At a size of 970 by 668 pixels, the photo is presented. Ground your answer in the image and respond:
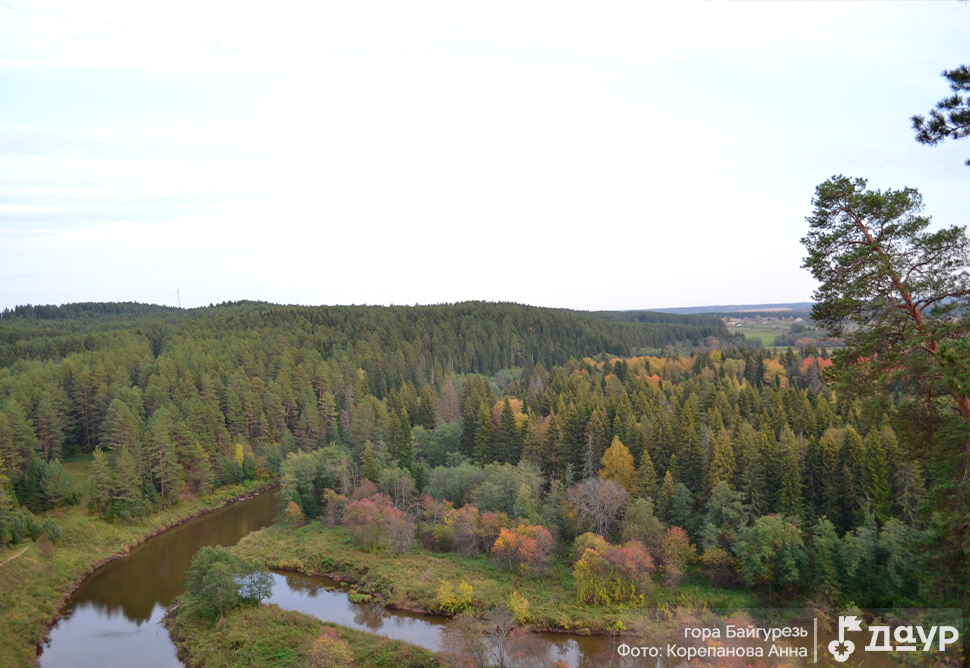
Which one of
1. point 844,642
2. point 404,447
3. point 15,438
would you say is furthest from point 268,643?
point 15,438

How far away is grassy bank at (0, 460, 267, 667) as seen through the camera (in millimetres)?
30469

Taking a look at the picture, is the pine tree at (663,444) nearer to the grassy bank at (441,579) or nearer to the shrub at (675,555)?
the shrub at (675,555)

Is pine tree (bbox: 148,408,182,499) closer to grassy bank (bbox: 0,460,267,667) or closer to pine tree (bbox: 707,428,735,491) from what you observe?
grassy bank (bbox: 0,460,267,667)

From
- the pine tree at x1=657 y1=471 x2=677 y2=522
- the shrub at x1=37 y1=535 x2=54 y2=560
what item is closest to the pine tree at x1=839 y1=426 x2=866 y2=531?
the pine tree at x1=657 y1=471 x2=677 y2=522

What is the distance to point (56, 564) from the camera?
3850 centimetres

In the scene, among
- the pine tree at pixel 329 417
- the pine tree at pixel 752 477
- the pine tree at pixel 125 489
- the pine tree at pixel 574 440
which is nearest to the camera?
the pine tree at pixel 752 477

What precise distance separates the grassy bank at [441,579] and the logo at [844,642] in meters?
4.73

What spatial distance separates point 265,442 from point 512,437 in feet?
107

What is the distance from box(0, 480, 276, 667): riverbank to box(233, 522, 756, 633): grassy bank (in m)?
10.0

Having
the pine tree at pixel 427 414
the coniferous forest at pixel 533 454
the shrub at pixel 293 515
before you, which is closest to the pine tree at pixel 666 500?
the coniferous forest at pixel 533 454

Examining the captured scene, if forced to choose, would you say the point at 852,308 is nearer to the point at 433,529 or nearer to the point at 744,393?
the point at 433,529

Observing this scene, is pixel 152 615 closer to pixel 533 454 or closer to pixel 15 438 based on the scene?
pixel 15 438

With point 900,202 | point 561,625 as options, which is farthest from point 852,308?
point 561,625

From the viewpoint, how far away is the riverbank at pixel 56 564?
1200 inches
